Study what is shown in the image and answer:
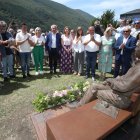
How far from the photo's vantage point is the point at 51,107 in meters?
5.24

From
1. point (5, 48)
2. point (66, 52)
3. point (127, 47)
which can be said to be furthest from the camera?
point (66, 52)

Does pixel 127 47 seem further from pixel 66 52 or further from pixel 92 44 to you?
pixel 66 52

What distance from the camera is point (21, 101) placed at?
617cm

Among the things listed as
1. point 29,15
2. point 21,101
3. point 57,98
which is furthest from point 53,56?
point 29,15

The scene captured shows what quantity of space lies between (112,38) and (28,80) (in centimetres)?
358

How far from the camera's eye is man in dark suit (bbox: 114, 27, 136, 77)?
24.7 feet

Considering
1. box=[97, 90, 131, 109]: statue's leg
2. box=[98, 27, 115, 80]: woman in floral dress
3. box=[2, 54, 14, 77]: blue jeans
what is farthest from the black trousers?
box=[97, 90, 131, 109]: statue's leg

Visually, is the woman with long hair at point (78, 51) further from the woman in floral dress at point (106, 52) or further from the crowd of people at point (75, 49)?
the woman in floral dress at point (106, 52)

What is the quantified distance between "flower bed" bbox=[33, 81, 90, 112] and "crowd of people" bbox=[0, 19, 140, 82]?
265 centimetres

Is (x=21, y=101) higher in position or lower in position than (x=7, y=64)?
lower

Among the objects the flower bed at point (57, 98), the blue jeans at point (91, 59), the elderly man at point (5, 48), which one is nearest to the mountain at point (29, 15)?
the elderly man at point (5, 48)

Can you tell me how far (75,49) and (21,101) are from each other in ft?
11.8

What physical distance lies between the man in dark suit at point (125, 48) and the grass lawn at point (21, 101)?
1.67 meters

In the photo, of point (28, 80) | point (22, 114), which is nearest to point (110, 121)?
point (22, 114)
